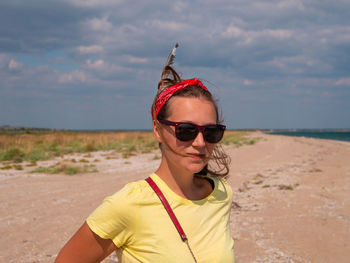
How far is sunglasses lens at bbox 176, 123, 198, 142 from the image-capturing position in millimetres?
1459

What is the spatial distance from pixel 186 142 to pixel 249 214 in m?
3.86

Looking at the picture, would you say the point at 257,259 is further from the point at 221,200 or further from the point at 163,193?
the point at 163,193

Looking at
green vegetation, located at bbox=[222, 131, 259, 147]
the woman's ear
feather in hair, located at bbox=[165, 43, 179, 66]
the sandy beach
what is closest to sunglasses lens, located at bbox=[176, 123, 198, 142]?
the woman's ear

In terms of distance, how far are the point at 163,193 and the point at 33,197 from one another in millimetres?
5469

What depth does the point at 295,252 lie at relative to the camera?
358 centimetres

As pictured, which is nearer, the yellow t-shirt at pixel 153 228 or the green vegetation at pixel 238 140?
the yellow t-shirt at pixel 153 228

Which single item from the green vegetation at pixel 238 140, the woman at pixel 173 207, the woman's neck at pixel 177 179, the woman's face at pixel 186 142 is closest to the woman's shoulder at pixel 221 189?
the woman at pixel 173 207

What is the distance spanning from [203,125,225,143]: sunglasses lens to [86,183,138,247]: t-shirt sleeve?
1.46ft

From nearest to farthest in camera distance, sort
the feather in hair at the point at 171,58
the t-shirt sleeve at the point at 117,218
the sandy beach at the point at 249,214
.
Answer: the t-shirt sleeve at the point at 117,218
the feather in hair at the point at 171,58
the sandy beach at the point at 249,214

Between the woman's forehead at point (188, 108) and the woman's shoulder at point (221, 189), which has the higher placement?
the woman's forehead at point (188, 108)

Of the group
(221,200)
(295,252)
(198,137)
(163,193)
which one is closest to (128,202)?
(163,193)

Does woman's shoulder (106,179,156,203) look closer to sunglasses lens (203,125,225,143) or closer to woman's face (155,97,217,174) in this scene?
woman's face (155,97,217,174)

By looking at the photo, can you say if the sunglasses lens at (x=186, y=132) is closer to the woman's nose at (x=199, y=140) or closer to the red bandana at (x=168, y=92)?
the woman's nose at (x=199, y=140)

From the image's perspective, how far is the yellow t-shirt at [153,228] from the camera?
1289 millimetres
